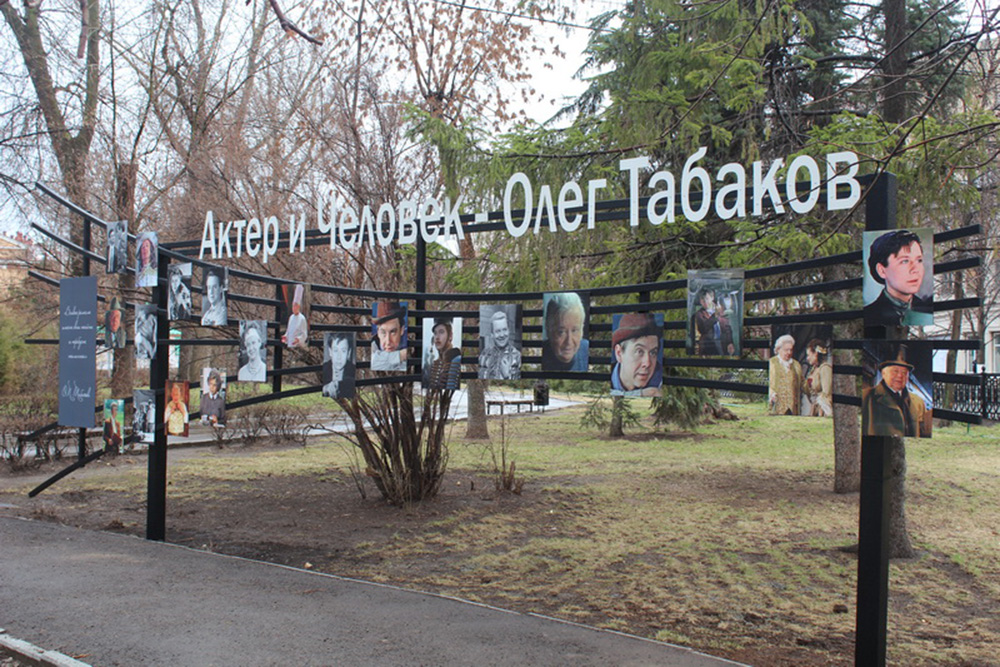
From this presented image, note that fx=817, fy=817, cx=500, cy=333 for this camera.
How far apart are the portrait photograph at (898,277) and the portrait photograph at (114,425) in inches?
261

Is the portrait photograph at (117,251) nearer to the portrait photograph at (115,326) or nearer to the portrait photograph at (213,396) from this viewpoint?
the portrait photograph at (115,326)

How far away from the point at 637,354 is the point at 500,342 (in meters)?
1.26

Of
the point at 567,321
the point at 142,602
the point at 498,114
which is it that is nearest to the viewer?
the point at 142,602

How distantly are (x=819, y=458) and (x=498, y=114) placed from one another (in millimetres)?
9500

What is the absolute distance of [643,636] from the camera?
4.78 m

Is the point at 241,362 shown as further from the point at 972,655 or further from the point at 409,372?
the point at 972,655

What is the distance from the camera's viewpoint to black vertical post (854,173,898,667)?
13.6 ft

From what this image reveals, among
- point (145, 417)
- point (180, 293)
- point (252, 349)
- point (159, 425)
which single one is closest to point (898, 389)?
point (252, 349)

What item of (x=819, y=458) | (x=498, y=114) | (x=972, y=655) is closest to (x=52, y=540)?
(x=972, y=655)

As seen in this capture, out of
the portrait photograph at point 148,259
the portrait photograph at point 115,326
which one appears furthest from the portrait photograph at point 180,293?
the portrait photograph at point 115,326

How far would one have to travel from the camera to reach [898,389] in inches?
160

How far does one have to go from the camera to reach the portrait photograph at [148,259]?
730cm

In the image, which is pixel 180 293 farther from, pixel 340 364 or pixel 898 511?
pixel 898 511

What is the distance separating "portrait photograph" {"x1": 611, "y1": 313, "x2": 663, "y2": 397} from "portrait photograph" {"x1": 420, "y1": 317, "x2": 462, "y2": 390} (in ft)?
4.94
